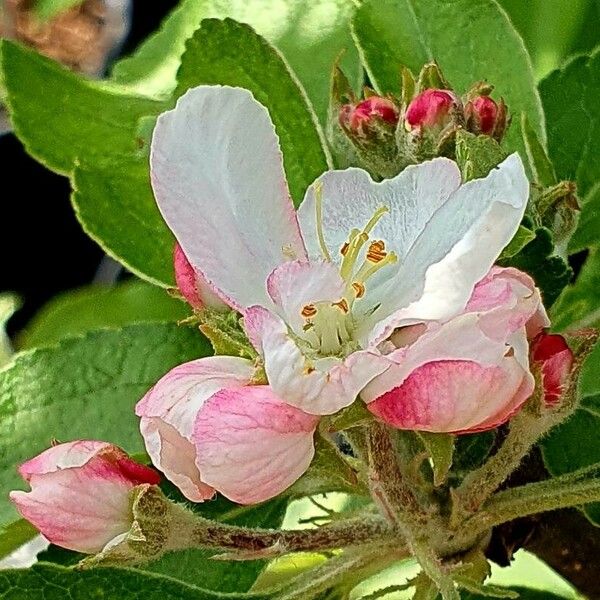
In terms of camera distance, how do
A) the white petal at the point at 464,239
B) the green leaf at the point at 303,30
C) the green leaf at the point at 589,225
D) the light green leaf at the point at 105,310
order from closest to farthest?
the white petal at the point at 464,239 → the green leaf at the point at 589,225 → the green leaf at the point at 303,30 → the light green leaf at the point at 105,310

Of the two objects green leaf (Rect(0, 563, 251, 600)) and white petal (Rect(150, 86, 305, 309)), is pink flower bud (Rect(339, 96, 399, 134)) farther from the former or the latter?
green leaf (Rect(0, 563, 251, 600))

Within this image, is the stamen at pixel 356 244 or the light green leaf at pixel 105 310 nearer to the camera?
the stamen at pixel 356 244

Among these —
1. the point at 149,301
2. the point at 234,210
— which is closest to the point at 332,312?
the point at 234,210

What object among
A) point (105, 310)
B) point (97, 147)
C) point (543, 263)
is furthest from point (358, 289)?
point (105, 310)

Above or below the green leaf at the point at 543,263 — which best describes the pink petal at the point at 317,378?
above

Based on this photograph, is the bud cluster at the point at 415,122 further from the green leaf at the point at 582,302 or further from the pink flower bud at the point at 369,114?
the green leaf at the point at 582,302

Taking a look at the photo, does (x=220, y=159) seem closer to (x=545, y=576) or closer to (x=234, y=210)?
(x=234, y=210)

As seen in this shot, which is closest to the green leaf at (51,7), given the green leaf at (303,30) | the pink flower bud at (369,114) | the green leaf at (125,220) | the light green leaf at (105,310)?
the light green leaf at (105,310)
